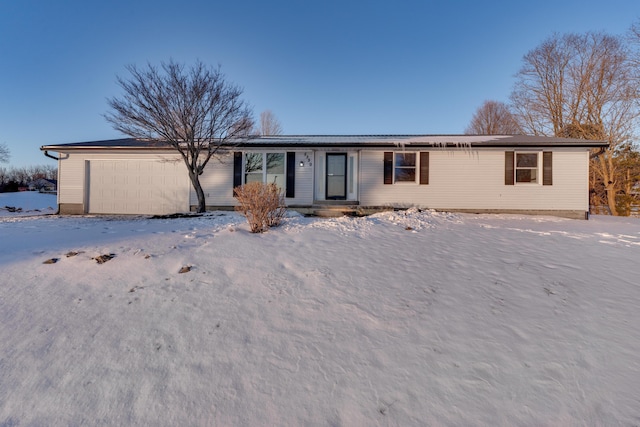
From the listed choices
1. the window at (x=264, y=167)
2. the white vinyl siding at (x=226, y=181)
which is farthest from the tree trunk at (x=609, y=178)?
the window at (x=264, y=167)

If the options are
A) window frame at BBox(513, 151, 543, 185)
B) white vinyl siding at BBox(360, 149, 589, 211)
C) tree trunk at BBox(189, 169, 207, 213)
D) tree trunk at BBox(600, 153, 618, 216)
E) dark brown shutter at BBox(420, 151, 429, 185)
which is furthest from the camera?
tree trunk at BBox(600, 153, 618, 216)

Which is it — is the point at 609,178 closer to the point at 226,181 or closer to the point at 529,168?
the point at 529,168

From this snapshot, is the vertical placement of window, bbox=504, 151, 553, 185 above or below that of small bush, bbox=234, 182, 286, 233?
above

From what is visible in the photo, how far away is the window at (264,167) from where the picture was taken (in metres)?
10.3

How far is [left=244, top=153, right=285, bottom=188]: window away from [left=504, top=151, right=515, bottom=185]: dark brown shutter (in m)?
8.02

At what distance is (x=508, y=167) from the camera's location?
9.80m

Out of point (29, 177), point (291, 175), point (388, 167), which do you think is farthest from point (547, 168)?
point (29, 177)

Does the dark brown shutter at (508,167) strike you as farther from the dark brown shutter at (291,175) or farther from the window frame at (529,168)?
the dark brown shutter at (291,175)

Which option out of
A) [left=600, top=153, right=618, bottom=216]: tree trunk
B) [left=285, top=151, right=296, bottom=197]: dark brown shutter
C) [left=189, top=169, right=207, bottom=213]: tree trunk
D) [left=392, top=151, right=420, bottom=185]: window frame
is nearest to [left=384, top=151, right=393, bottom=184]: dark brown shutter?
[left=392, top=151, right=420, bottom=185]: window frame

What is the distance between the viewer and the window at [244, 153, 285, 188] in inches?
407

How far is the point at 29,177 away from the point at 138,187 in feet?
158

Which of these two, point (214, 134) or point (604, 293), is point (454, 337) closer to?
point (604, 293)

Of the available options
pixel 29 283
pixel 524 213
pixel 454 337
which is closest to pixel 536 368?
pixel 454 337

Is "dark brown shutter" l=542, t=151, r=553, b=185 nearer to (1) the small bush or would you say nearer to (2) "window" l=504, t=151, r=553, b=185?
(2) "window" l=504, t=151, r=553, b=185
